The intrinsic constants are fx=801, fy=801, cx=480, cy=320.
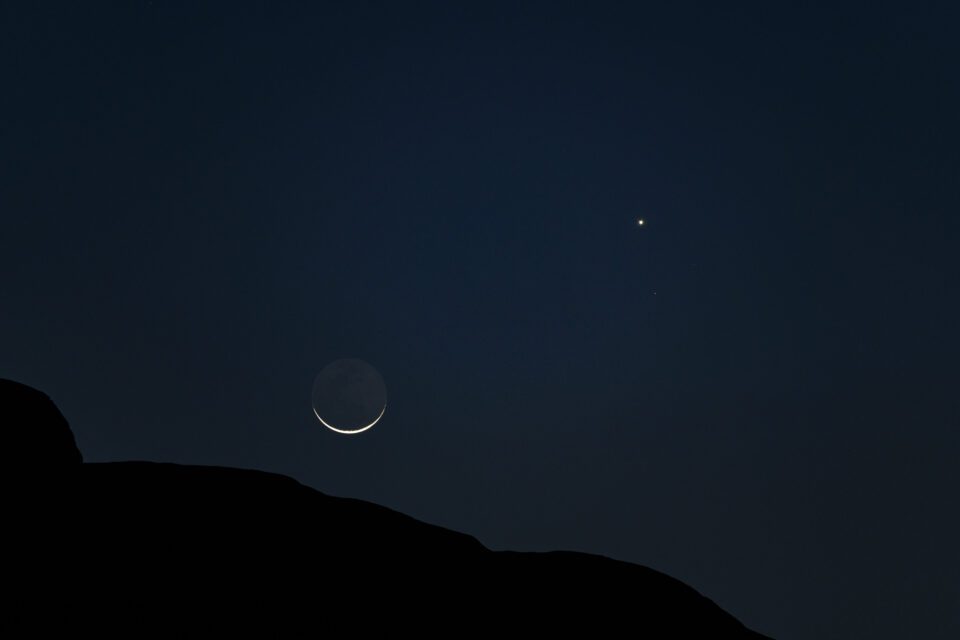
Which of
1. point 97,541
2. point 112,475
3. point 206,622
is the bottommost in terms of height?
point 206,622

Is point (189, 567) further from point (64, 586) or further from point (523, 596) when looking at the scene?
point (523, 596)

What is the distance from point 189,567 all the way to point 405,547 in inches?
168

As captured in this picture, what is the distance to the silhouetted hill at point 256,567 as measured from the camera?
43.0 ft

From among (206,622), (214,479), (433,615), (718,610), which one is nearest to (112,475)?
(214,479)

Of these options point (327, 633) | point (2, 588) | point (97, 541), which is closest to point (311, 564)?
point (327, 633)

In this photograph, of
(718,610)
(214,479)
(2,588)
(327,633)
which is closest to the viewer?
(2,588)

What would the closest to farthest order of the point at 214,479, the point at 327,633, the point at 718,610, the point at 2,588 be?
the point at 2,588, the point at 327,633, the point at 214,479, the point at 718,610

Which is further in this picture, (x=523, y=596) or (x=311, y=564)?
(x=523, y=596)

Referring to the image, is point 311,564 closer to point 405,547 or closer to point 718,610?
point 405,547

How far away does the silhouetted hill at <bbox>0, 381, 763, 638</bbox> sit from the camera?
13.1 m

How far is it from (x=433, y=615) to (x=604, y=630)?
3.72 metres

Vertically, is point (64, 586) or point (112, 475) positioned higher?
point (112, 475)

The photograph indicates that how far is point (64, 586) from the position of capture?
12.9 meters

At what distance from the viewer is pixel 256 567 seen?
1425 centimetres
